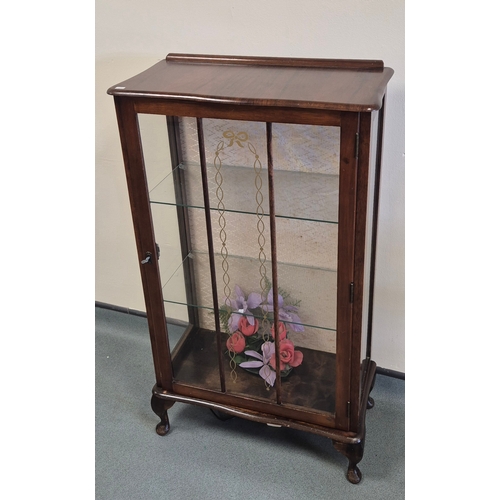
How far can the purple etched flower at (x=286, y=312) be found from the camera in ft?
5.06

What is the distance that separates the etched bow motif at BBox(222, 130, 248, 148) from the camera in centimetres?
136

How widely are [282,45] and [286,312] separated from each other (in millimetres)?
690

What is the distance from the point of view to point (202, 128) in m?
1.37

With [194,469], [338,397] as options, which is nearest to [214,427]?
[194,469]

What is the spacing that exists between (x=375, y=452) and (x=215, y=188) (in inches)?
34.4

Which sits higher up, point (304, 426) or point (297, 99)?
point (297, 99)

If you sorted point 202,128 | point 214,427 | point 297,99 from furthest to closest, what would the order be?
point 214,427 → point 202,128 → point 297,99

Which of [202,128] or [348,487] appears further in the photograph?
[348,487]

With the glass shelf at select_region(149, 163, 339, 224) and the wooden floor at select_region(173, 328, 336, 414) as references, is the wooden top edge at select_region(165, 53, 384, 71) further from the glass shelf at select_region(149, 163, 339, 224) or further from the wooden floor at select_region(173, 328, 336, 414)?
the wooden floor at select_region(173, 328, 336, 414)

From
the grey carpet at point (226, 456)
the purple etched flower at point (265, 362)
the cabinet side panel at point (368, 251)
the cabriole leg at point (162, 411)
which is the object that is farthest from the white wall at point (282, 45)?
the cabriole leg at point (162, 411)

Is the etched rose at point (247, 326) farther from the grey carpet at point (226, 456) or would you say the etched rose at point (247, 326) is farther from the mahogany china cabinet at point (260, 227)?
the grey carpet at point (226, 456)

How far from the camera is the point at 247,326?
5.32 feet

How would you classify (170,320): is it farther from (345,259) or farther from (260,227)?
(345,259)

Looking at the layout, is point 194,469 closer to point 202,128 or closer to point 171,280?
point 171,280
